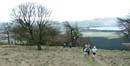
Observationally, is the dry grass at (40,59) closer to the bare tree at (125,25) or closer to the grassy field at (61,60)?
the grassy field at (61,60)

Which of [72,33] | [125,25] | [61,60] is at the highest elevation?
[125,25]

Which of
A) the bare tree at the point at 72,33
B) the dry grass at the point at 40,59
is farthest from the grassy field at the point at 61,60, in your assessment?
the bare tree at the point at 72,33

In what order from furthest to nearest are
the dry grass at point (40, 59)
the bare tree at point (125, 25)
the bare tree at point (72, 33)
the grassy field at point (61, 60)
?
the bare tree at point (72, 33) < the bare tree at point (125, 25) < the grassy field at point (61, 60) < the dry grass at point (40, 59)

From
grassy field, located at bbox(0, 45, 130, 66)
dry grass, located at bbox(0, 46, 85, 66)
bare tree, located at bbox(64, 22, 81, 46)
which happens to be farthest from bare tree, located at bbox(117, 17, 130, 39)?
bare tree, located at bbox(64, 22, 81, 46)

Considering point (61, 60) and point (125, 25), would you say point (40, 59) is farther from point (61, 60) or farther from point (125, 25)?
point (125, 25)

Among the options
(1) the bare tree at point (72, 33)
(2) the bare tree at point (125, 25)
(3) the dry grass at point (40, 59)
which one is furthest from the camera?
(1) the bare tree at point (72, 33)

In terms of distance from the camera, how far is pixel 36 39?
142ft

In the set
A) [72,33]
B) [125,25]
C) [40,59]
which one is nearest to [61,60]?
[40,59]

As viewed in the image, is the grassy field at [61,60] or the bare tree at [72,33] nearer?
the grassy field at [61,60]

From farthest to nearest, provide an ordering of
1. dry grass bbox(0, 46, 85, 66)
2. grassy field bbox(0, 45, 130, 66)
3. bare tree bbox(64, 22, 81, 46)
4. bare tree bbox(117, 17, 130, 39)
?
bare tree bbox(64, 22, 81, 46)
bare tree bbox(117, 17, 130, 39)
grassy field bbox(0, 45, 130, 66)
dry grass bbox(0, 46, 85, 66)

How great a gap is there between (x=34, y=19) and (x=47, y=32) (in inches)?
116

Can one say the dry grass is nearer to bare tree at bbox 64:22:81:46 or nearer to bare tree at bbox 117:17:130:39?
bare tree at bbox 117:17:130:39

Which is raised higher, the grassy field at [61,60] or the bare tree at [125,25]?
the bare tree at [125,25]

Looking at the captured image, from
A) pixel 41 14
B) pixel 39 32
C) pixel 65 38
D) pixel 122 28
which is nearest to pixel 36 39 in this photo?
pixel 39 32
